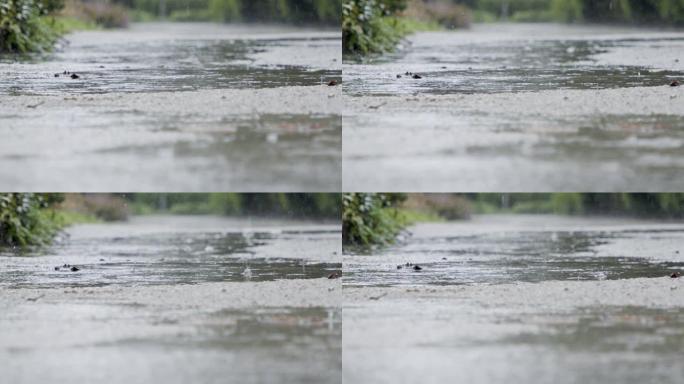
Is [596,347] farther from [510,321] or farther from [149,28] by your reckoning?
[149,28]

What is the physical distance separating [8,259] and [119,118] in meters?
1.06

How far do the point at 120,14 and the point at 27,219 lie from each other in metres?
1.13

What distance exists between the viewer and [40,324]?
5.25 meters

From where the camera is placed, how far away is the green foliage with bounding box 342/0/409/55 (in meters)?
5.95

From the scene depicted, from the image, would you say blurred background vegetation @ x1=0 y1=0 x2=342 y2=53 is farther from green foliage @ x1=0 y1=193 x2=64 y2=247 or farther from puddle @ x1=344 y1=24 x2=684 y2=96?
green foliage @ x1=0 y1=193 x2=64 y2=247

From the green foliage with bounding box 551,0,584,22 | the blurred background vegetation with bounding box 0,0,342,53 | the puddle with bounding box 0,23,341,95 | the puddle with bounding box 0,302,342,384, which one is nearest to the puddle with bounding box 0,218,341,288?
the puddle with bounding box 0,302,342,384

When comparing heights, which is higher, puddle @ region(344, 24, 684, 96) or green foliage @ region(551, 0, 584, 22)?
green foliage @ region(551, 0, 584, 22)

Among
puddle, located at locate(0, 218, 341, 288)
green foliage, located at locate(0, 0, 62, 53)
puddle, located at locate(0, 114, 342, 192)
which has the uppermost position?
green foliage, located at locate(0, 0, 62, 53)

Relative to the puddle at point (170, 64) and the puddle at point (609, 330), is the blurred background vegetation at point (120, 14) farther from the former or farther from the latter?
the puddle at point (609, 330)

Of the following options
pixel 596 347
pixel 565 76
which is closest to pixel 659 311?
pixel 596 347

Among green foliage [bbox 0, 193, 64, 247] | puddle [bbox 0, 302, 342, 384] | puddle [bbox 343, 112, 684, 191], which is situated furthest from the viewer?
green foliage [bbox 0, 193, 64, 247]

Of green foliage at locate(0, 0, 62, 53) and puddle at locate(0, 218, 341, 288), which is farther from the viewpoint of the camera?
green foliage at locate(0, 0, 62, 53)

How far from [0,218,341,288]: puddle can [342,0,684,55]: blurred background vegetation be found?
0.95m

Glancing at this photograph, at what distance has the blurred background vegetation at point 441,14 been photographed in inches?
236
